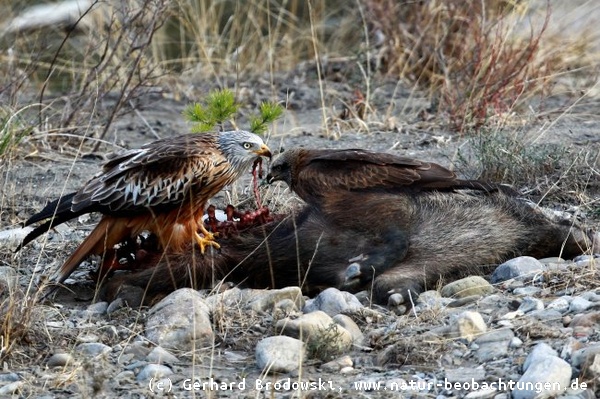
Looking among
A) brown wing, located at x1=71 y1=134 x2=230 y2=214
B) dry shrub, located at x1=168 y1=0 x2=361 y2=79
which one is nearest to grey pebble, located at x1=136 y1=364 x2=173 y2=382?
brown wing, located at x1=71 y1=134 x2=230 y2=214

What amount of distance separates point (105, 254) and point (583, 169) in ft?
10.4

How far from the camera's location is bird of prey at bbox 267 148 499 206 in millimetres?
5914

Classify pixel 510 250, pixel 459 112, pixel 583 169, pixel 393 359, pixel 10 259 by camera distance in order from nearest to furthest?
1. pixel 393 359
2. pixel 510 250
3. pixel 10 259
4. pixel 583 169
5. pixel 459 112

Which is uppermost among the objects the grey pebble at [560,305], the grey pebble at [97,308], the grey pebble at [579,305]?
the grey pebble at [579,305]

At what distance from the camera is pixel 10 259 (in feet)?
21.1

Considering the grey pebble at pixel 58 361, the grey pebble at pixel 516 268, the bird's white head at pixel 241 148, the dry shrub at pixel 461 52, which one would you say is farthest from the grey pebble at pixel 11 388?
the dry shrub at pixel 461 52

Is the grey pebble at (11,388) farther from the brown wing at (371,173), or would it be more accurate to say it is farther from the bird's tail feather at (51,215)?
the brown wing at (371,173)

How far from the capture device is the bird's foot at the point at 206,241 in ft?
19.5

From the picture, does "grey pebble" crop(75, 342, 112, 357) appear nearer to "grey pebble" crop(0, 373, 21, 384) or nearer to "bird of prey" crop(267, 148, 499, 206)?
"grey pebble" crop(0, 373, 21, 384)

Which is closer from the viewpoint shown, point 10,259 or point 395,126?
point 10,259

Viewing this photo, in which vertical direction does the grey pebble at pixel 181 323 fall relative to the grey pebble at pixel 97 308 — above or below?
above

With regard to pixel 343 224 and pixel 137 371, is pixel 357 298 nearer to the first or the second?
pixel 343 224

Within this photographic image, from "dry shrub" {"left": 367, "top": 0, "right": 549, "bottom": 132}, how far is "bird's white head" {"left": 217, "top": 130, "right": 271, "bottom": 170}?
264cm

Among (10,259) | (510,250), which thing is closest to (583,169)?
(510,250)
